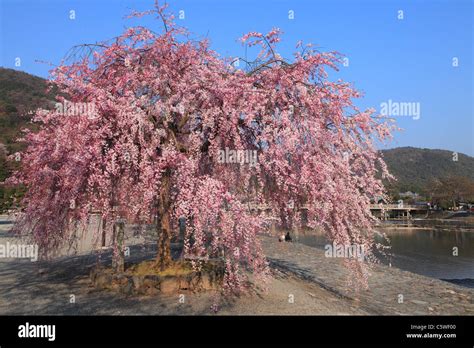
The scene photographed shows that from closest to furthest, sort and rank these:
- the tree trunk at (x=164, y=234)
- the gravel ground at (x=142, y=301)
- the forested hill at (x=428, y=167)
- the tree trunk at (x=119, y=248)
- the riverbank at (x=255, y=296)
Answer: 1. the gravel ground at (x=142, y=301)
2. the riverbank at (x=255, y=296)
3. the tree trunk at (x=119, y=248)
4. the tree trunk at (x=164, y=234)
5. the forested hill at (x=428, y=167)

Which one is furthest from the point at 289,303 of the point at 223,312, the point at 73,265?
the point at 73,265

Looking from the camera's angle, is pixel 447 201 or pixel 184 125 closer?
pixel 184 125

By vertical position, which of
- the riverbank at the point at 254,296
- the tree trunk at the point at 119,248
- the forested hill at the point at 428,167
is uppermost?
the forested hill at the point at 428,167

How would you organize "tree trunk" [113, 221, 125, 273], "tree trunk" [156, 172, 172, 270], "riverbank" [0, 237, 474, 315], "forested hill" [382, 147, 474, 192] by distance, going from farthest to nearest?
1. "forested hill" [382, 147, 474, 192]
2. "tree trunk" [156, 172, 172, 270]
3. "tree trunk" [113, 221, 125, 273]
4. "riverbank" [0, 237, 474, 315]

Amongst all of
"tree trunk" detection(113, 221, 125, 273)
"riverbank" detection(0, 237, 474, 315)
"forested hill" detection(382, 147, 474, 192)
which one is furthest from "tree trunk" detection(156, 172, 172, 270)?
"forested hill" detection(382, 147, 474, 192)

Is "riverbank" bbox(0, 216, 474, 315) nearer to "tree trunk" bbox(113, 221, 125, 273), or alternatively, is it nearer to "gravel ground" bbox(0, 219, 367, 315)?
"gravel ground" bbox(0, 219, 367, 315)

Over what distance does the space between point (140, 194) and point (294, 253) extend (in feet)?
47.7

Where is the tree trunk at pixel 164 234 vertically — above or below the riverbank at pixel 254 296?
above

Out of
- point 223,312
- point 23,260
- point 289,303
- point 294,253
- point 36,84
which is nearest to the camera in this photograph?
point 223,312

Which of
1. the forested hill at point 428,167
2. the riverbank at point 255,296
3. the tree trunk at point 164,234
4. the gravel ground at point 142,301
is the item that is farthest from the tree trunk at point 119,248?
the forested hill at point 428,167

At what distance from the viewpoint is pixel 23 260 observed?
16.7m

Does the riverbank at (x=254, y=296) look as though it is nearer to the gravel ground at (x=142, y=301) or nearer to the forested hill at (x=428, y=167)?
the gravel ground at (x=142, y=301)

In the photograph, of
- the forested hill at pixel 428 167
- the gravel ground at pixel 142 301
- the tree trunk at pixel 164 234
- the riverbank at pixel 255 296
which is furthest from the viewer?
the forested hill at pixel 428 167

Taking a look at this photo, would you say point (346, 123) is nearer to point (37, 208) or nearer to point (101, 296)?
point (101, 296)
